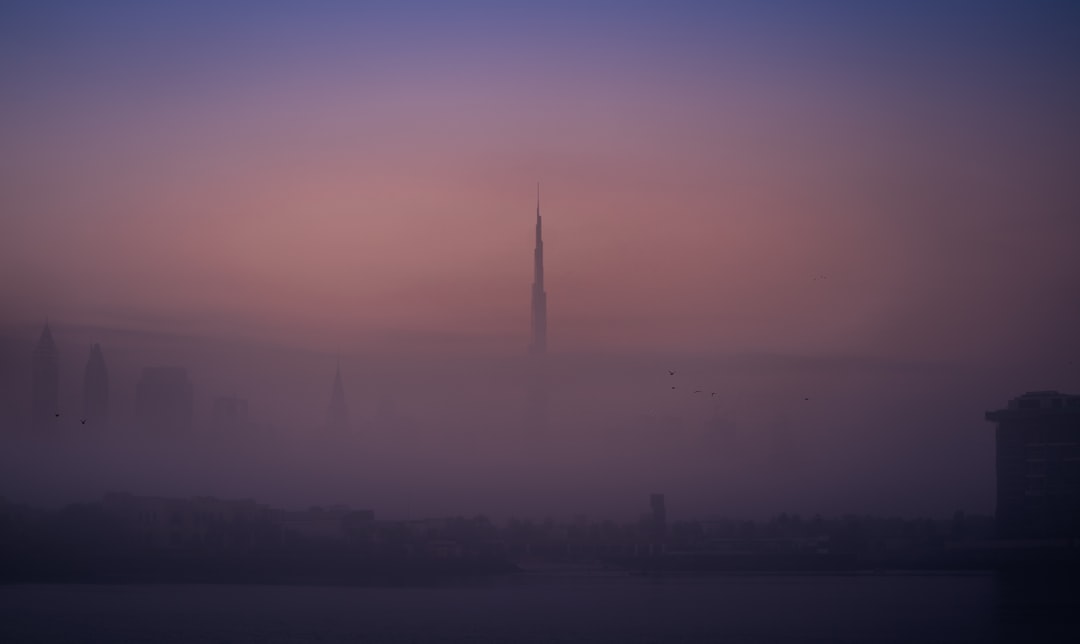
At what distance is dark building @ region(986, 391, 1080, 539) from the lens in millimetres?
85500

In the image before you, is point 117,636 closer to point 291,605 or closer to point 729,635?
point 291,605

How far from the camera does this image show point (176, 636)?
44.2 meters

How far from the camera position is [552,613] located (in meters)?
54.0

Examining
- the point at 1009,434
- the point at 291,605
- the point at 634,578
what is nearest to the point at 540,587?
the point at 634,578

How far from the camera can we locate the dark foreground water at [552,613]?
44312 millimetres

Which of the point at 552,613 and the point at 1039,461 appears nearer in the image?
the point at 552,613

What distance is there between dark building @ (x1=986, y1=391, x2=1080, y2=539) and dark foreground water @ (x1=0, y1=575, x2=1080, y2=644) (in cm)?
1274

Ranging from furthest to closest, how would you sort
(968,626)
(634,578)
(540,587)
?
(634,578), (540,587), (968,626)

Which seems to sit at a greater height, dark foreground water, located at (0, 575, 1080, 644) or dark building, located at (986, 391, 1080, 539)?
dark building, located at (986, 391, 1080, 539)

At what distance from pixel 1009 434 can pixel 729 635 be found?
166ft

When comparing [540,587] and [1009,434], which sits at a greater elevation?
[1009,434]

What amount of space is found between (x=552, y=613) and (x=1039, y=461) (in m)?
48.6

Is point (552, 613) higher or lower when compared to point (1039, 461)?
lower

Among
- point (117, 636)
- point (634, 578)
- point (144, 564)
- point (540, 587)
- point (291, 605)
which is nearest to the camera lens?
point (117, 636)
